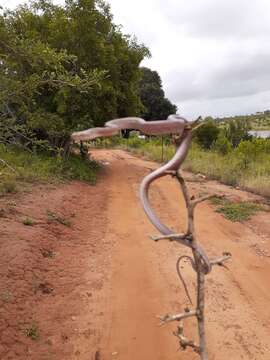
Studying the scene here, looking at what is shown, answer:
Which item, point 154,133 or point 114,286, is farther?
point 114,286

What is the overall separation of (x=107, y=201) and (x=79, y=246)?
13.5 ft

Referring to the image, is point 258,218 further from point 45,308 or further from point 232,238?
point 45,308

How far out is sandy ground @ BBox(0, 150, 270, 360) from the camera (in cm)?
418

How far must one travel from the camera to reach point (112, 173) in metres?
17.5

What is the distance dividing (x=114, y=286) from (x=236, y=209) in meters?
4.89

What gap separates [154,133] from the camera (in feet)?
5.06

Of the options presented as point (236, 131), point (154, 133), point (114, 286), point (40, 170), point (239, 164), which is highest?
point (154, 133)

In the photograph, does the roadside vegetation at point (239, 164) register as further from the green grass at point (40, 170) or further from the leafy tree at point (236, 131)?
the leafy tree at point (236, 131)

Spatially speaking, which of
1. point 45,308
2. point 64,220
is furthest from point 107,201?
point 45,308

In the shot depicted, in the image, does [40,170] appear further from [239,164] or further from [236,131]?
[236,131]

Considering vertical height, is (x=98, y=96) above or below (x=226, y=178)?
above

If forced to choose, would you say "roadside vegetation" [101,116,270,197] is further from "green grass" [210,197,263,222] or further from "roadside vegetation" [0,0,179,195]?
"roadside vegetation" [0,0,179,195]

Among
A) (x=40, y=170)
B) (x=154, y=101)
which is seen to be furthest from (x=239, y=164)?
(x=154, y=101)

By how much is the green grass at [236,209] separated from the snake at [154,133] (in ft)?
24.7
